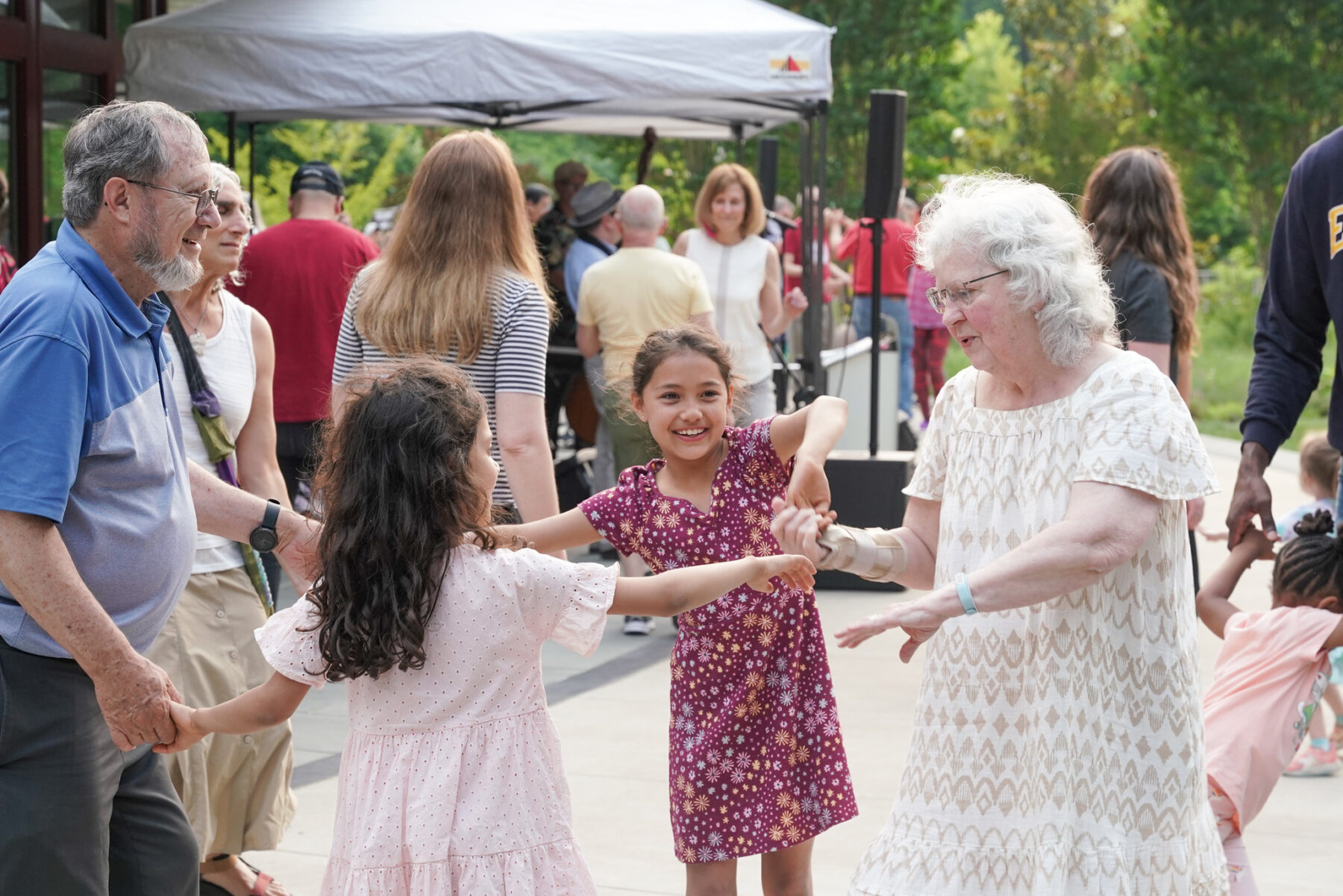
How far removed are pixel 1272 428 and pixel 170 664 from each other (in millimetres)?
2659

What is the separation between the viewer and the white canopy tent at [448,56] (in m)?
7.88

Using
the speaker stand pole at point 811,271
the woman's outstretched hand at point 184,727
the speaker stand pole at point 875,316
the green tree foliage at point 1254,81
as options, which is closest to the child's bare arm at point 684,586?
the woman's outstretched hand at point 184,727

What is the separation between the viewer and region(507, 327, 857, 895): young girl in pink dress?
3215 millimetres

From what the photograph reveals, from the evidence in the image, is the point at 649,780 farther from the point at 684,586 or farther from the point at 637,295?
the point at 637,295

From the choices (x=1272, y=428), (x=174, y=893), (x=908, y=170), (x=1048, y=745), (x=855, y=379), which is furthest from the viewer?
(x=908, y=170)

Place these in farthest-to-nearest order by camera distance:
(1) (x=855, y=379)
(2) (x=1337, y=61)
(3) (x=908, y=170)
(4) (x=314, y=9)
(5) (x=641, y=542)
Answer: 1. (3) (x=908, y=170)
2. (2) (x=1337, y=61)
3. (1) (x=855, y=379)
4. (4) (x=314, y=9)
5. (5) (x=641, y=542)

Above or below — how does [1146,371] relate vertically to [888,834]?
above

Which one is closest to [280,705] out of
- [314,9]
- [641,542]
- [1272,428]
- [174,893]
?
[174,893]

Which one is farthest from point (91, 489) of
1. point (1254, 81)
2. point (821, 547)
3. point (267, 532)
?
point (1254, 81)

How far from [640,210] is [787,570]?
4.81m

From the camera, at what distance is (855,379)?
11023 mm

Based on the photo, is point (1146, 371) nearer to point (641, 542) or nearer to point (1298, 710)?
point (641, 542)

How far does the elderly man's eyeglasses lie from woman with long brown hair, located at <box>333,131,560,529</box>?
1.41 metres

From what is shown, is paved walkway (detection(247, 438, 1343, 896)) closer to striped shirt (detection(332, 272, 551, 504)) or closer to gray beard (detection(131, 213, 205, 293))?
striped shirt (detection(332, 272, 551, 504))
